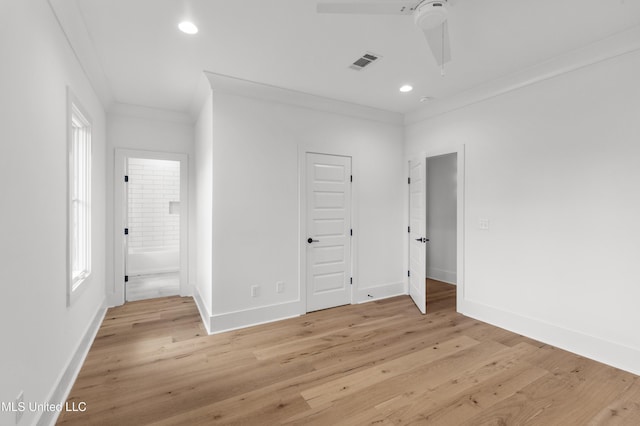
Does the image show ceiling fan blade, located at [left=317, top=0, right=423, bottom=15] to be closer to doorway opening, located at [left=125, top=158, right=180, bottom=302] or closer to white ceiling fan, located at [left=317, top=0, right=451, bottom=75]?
white ceiling fan, located at [left=317, top=0, right=451, bottom=75]

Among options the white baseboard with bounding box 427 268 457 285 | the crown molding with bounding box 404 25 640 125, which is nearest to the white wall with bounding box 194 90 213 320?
the crown molding with bounding box 404 25 640 125

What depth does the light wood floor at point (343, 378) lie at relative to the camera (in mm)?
1987

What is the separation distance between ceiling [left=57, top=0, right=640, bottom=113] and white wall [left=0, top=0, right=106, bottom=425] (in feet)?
1.63

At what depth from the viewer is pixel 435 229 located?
5918 millimetres

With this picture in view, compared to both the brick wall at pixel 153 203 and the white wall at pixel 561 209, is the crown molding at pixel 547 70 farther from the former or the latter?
the brick wall at pixel 153 203

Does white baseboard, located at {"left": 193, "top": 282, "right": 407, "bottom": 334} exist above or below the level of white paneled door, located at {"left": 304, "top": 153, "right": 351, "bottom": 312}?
below

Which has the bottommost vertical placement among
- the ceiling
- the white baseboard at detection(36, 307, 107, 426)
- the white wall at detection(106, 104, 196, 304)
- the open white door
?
the white baseboard at detection(36, 307, 107, 426)

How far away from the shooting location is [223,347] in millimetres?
2953

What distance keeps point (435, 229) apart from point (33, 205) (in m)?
5.75

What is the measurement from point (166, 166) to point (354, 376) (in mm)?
5871

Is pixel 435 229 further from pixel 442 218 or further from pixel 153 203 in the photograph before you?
pixel 153 203

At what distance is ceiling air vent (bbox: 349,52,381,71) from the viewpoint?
2881mm

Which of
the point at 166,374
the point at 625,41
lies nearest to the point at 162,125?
the point at 166,374

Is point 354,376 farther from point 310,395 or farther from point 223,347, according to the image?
point 223,347
